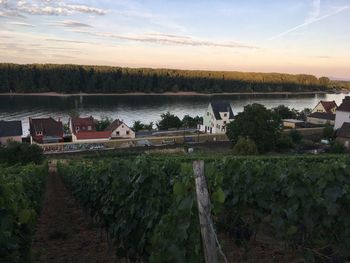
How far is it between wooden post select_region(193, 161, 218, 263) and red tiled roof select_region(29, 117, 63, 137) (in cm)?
4800

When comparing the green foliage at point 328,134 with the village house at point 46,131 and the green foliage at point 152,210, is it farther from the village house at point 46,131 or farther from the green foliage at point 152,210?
the green foliage at point 152,210

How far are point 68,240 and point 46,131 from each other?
42.9 metres

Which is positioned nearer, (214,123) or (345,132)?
(345,132)

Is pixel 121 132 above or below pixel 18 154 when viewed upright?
below

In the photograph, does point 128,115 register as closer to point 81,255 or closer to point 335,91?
point 81,255

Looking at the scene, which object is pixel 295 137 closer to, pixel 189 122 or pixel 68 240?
pixel 189 122

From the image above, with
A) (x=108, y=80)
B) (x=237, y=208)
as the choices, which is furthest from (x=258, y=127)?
(x=108, y=80)

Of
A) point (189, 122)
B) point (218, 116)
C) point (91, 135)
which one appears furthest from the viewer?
point (189, 122)

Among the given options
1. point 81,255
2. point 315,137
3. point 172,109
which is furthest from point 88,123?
point 81,255

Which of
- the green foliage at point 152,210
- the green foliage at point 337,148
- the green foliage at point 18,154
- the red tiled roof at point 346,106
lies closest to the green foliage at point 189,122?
the red tiled roof at point 346,106

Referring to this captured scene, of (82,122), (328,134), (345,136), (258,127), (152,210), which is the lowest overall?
(328,134)

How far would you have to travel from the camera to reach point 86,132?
4538 centimetres

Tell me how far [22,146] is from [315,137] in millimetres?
35891

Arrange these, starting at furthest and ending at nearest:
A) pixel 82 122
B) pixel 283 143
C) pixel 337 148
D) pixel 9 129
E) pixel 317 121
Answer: pixel 317 121 < pixel 82 122 < pixel 9 129 < pixel 283 143 < pixel 337 148
